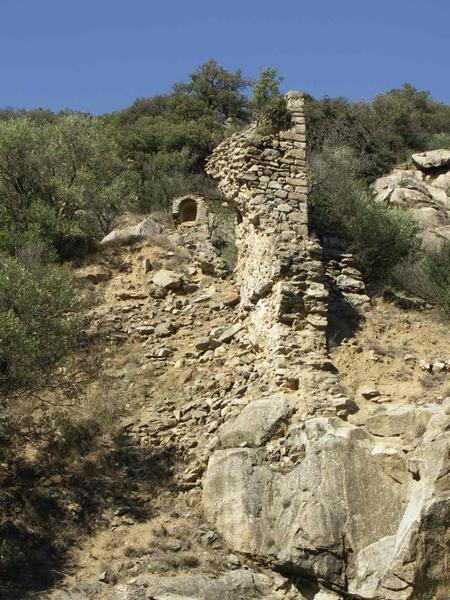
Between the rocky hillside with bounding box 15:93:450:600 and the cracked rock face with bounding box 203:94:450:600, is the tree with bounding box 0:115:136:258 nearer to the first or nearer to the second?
the rocky hillside with bounding box 15:93:450:600

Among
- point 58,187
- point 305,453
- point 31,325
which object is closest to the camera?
point 305,453

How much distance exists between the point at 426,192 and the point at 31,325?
1622cm

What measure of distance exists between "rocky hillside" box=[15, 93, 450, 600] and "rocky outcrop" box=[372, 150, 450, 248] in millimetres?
6965

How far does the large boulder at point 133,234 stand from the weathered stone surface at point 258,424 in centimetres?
787

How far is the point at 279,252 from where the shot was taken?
41.1ft

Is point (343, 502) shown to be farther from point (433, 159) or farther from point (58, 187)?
point (433, 159)

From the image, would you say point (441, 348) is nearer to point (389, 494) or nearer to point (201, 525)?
point (389, 494)

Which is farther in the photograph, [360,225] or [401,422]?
[360,225]

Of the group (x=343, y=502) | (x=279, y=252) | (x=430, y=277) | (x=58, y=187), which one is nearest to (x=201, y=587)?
(x=343, y=502)

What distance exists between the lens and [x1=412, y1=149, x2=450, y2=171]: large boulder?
92.1 feet

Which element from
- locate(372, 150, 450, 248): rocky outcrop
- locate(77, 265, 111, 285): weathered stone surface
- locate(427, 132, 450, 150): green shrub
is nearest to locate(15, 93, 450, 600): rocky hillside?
locate(77, 265, 111, 285): weathered stone surface

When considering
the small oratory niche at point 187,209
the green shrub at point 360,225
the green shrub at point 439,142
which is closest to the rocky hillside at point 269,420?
the green shrub at point 360,225

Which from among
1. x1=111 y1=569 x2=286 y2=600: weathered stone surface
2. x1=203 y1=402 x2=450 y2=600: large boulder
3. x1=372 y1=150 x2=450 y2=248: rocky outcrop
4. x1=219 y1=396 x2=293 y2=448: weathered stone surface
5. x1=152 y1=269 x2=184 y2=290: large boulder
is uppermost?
x1=372 y1=150 x2=450 y2=248: rocky outcrop

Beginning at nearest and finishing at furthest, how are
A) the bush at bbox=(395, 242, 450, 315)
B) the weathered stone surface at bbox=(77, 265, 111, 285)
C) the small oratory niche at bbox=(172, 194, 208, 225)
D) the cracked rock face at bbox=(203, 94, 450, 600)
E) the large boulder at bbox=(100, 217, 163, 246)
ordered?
the cracked rock face at bbox=(203, 94, 450, 600), the bush at bbox=(395, 242, 450, 315), the weathered stone surface at bbox=(77, 265, 111, 285), the large boulder at bbox=(100, 217, 163, 246), the small oratory niche at bbox=(172, 194, 208, 225)
